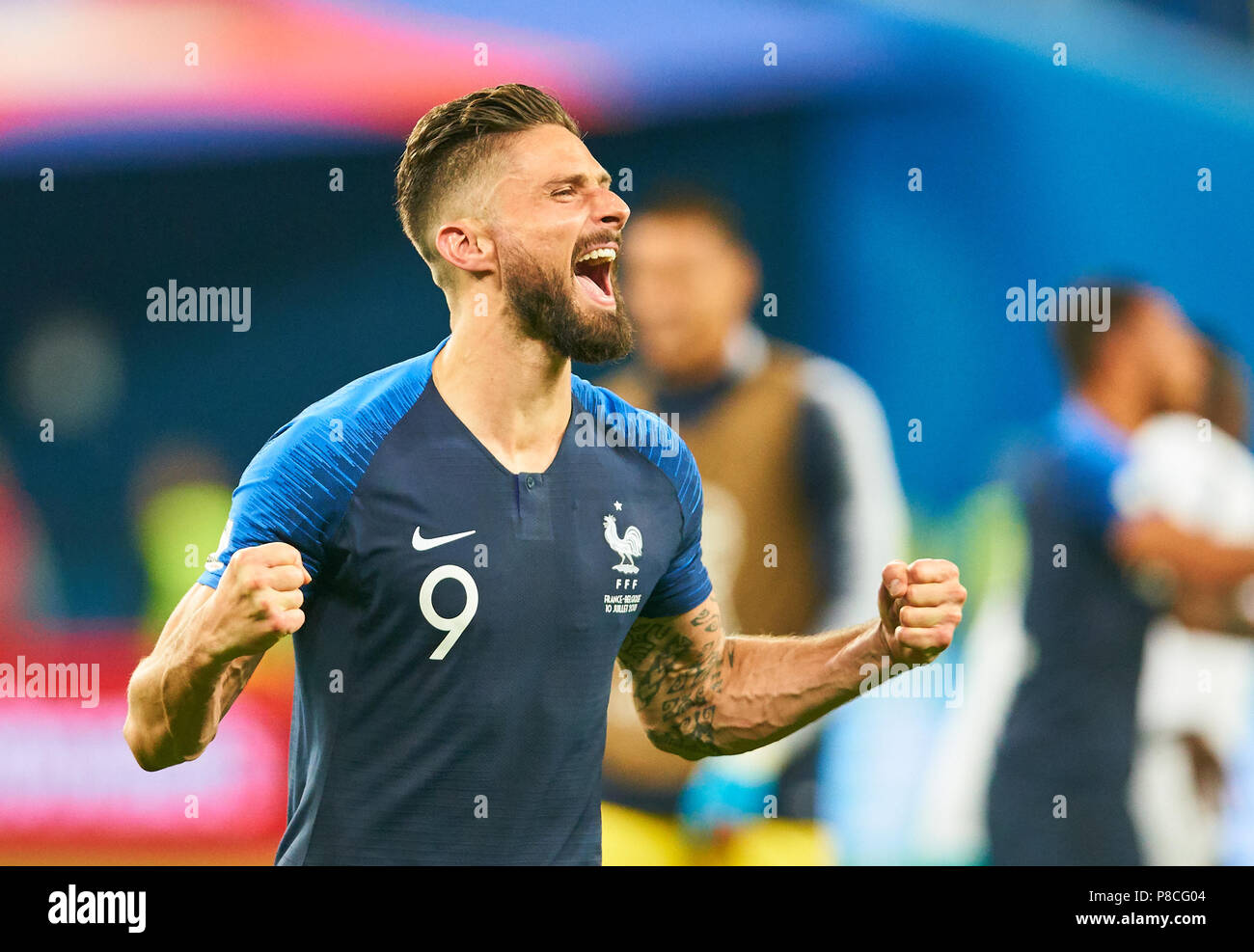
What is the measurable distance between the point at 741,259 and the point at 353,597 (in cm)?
283

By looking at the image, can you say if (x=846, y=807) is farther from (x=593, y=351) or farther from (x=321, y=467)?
(x=321, y=467)

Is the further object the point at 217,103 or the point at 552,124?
→ the point at 217,103

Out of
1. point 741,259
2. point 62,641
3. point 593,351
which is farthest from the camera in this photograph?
point 741,259

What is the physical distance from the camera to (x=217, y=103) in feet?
16.4

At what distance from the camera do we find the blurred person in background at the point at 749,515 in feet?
16.3

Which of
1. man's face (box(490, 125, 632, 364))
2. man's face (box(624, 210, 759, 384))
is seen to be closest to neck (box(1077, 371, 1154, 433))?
man's face (box(624, 210, 759, 384))

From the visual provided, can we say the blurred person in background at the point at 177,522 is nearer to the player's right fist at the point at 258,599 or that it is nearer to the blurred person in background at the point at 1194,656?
the player's right fist at the point at 258,599

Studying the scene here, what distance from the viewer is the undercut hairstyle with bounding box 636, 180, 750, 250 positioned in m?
5.07

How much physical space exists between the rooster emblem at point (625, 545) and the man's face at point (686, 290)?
2088 millimetres

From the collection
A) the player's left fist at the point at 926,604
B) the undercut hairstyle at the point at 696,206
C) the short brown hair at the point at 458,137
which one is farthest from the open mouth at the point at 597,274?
the undercut hairstyle at the point at 696,206

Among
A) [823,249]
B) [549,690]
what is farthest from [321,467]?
[823,249]

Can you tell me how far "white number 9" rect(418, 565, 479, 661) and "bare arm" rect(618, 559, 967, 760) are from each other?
572 mm

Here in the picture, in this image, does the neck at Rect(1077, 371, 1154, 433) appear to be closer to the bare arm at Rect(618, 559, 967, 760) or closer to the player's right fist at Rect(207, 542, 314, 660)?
the bare arm at Rect(618, 559, 967, 760)

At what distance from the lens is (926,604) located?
2727 millimetres
